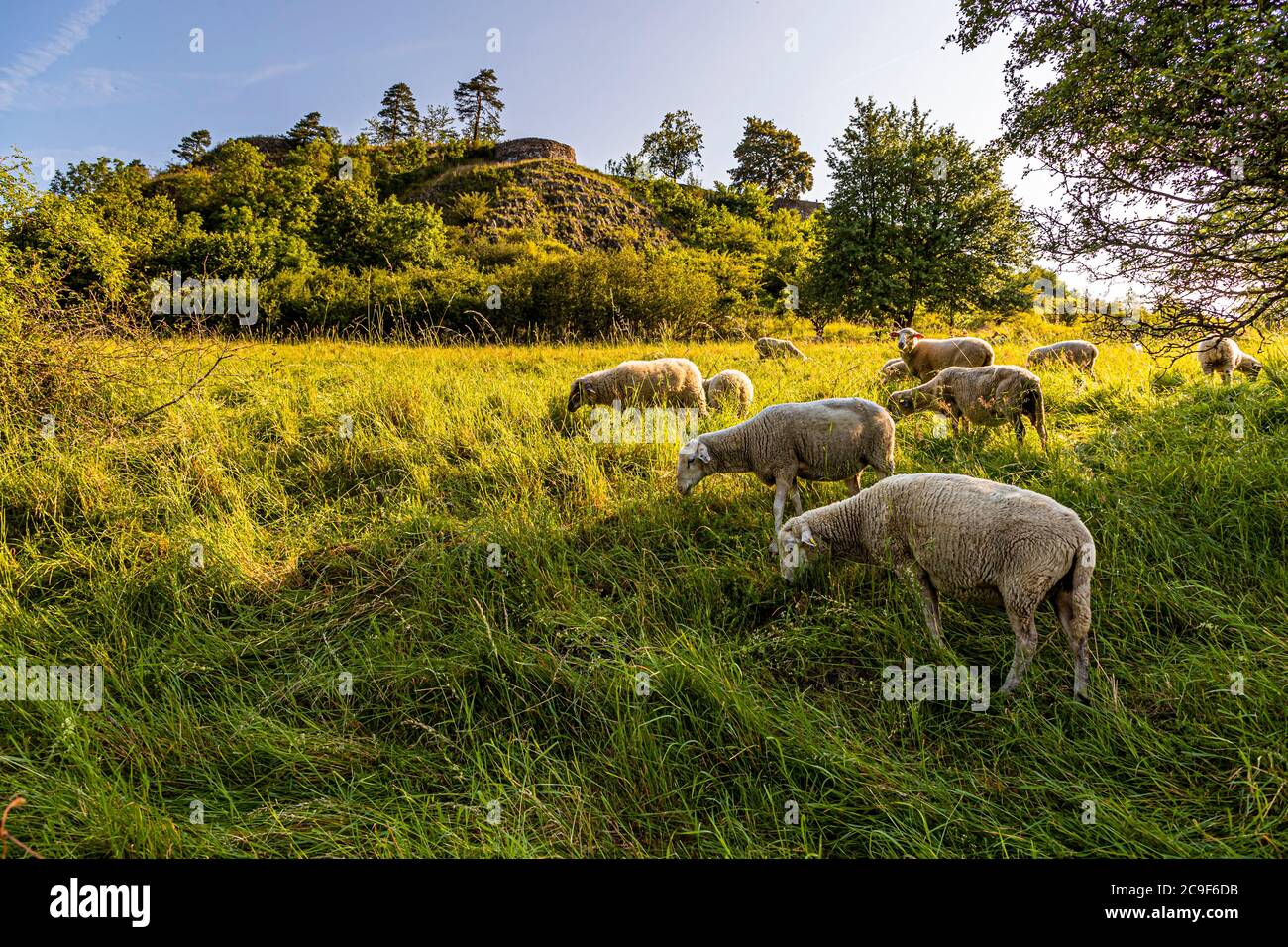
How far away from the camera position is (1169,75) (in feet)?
16.0

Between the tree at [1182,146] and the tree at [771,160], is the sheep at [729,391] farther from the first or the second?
the tree at [771,160]

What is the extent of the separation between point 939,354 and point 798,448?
5.93 meters

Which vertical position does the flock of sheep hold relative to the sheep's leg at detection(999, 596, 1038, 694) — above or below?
above

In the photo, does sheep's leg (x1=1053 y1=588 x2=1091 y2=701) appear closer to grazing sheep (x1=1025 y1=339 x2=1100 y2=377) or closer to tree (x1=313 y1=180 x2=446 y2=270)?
grazing sheep (x1=1025 y1=339 x2=1100 y2=377)

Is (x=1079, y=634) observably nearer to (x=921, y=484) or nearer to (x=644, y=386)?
(x=921, y=484)

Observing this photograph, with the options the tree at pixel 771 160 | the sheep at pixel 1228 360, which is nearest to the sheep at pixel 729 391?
the sheep at pixel 1228 360

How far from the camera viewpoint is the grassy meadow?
89.9 inches

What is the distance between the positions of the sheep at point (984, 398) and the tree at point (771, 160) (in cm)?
6935

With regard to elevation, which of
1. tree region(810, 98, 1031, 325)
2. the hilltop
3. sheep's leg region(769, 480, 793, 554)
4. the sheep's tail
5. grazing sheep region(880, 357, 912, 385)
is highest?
the hilltop

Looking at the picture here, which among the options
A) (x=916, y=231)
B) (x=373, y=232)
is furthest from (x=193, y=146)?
(x=916, y=231)

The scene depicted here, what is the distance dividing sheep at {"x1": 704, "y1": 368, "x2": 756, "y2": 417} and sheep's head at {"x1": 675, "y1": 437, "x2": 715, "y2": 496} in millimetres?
3208

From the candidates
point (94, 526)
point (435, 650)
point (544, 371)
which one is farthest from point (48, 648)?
point (544, 371)

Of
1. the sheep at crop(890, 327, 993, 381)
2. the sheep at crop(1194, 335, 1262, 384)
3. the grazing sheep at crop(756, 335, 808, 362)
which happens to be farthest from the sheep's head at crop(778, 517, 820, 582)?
the grazing sheep at crop(756, 335, 808, 362)

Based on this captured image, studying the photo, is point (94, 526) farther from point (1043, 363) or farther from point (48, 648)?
point (1043, 363)
